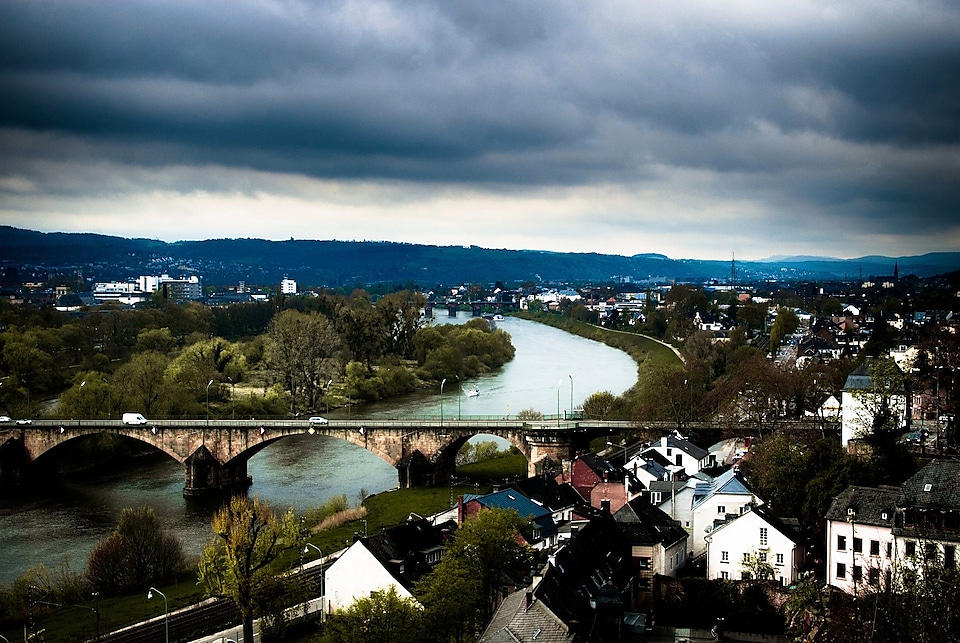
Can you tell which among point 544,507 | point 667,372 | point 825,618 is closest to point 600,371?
point 667,372

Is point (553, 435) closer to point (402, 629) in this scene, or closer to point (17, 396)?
point (402, 629)

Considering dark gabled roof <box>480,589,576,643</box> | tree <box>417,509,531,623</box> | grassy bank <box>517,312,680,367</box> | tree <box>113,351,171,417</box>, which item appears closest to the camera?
dark gabled roof <box>480,589,576,643</box>

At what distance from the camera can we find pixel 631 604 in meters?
27.3

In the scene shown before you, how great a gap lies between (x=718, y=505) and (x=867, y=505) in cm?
717

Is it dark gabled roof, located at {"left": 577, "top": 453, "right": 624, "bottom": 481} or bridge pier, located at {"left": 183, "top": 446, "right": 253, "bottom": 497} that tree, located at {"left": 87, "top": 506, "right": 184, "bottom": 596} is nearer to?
bridge pier, located at {"left": 183, "top": 446, "right": 253, "bottom": 497}

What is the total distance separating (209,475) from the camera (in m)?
51.9

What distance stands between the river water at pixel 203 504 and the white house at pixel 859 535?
78.2 ft

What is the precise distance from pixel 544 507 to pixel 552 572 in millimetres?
11226

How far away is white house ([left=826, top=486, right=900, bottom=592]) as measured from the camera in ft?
82.9

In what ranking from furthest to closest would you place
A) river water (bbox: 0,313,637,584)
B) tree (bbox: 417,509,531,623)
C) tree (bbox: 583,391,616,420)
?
tree (bbox: 583,391,616,420) → river water (bbox: 0,313,637,584) → tree (bbox: 417,509,531,623)

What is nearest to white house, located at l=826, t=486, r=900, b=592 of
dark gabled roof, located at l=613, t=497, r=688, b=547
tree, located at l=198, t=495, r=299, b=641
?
dark gabled roof, located at l=613, t=497, r=688, b=547

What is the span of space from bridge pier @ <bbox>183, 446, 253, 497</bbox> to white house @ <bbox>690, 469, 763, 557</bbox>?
26713 millimetres

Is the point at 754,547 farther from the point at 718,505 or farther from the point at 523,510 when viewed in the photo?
the point at 523,510

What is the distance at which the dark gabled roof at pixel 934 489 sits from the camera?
2509 centimetres
